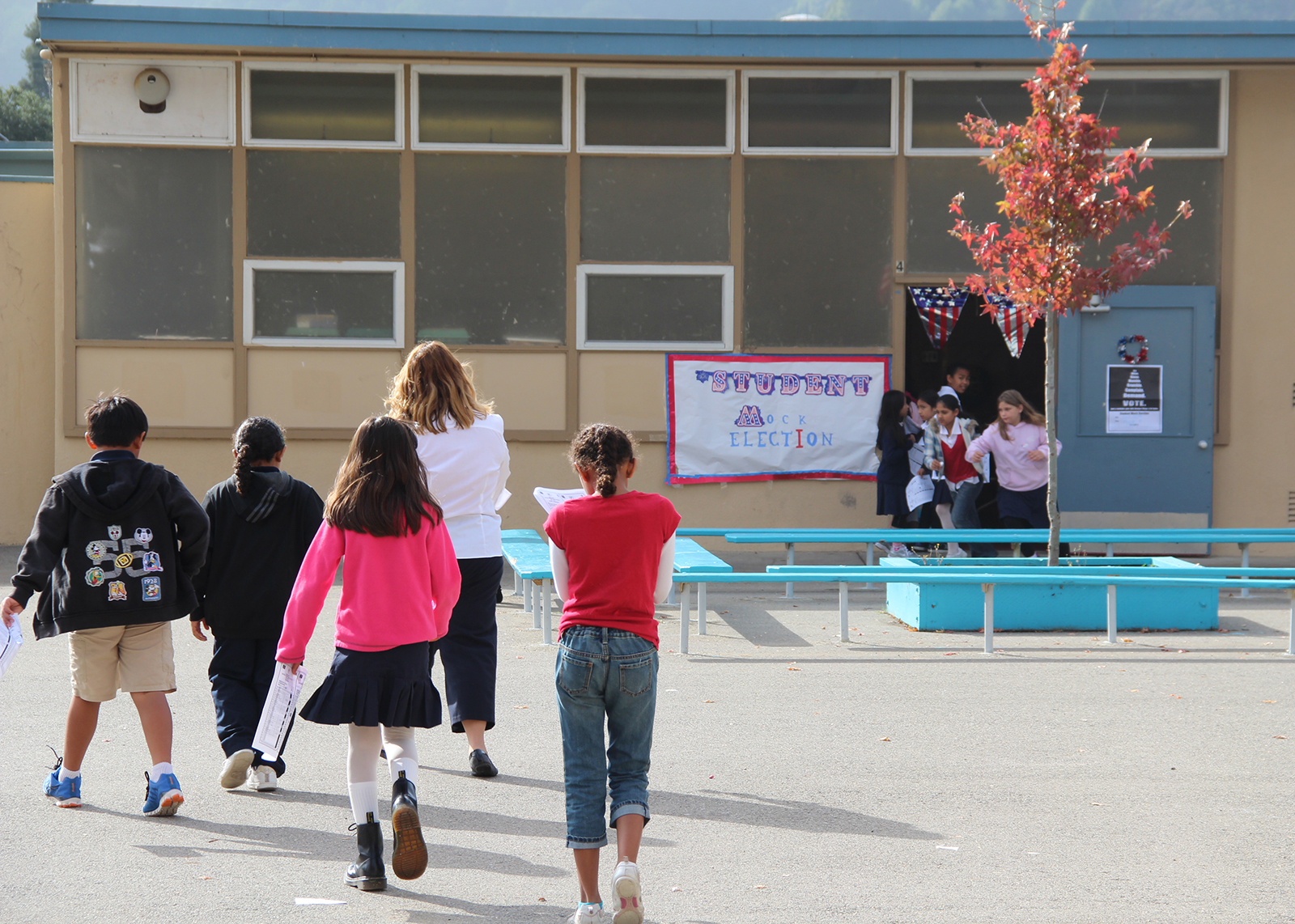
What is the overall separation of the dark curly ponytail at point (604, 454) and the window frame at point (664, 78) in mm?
9281

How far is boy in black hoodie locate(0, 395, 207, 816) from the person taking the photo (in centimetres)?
482

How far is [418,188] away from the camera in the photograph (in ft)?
41.7

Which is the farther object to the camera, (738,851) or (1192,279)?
(1192,279)

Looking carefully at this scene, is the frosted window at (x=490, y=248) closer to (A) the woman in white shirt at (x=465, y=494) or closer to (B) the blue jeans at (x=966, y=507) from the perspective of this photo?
(B) the blue jeans at (x=966, y=507)

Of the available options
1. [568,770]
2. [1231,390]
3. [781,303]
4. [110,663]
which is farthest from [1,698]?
[1231,390]

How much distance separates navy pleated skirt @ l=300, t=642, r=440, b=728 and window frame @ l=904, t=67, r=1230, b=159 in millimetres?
9901

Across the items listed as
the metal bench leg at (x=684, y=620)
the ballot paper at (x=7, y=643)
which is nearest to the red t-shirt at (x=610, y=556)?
the ballot paper at (x=7, y=643)

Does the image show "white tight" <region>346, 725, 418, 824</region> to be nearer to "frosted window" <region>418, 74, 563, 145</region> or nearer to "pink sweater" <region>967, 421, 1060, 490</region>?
"pink sweater" <region>967, 421, 1060, 490</region>

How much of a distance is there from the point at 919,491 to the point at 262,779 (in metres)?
7.90

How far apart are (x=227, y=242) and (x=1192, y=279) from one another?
9523 millimetres

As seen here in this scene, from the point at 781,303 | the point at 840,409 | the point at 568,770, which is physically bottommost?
the point at 568,770

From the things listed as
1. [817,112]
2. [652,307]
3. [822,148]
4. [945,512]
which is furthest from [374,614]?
[817,112]

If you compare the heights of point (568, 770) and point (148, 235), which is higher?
point (148, 235)

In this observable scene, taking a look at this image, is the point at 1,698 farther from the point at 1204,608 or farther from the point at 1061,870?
the point at 1204,608
